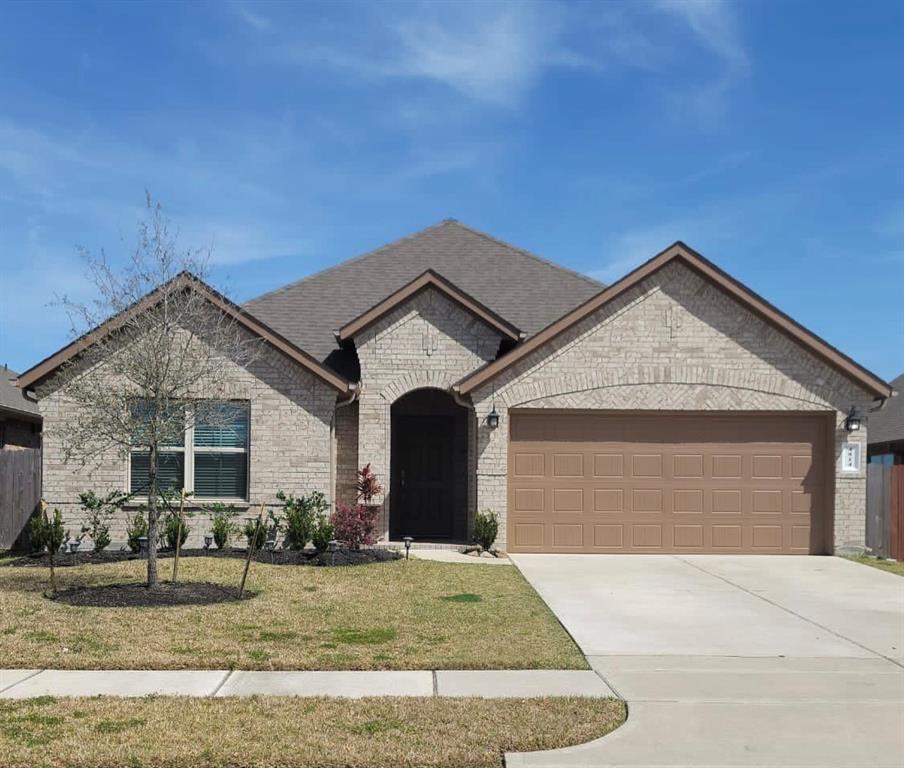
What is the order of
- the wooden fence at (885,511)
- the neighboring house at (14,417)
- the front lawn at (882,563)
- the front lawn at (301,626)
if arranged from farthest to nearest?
the neighboring house at (14,417)
the wooden fence at (885,511)
the front lawn at (882,563)
the front lawn at (301,626)

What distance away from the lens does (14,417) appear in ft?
96.6

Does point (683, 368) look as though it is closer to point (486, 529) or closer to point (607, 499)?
point (607, 499)

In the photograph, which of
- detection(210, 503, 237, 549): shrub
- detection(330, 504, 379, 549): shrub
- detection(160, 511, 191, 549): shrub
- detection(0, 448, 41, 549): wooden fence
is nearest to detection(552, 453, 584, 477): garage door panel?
detection(330, 504, 379, 549): shrub

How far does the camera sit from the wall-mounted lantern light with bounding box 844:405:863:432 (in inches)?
700

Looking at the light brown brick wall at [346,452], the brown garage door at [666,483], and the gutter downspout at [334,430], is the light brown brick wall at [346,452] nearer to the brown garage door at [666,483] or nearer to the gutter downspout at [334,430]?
the gutter downspout at [334,430]

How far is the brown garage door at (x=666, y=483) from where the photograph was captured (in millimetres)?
18031

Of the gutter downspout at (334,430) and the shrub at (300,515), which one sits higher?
the gutter downspout at (334,430)

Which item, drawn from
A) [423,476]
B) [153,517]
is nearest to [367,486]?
[423,476]

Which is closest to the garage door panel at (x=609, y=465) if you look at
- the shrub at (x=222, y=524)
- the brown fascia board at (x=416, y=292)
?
the brown fascia board at (x=416, y=292)

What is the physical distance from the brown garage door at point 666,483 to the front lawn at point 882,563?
2.48ft

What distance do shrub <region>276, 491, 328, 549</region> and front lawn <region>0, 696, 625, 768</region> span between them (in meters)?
9.53

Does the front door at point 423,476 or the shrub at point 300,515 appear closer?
the shrub at point 300,515

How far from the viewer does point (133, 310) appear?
12.6 meters

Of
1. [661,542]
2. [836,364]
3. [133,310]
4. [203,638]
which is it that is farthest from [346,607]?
[836,364]
